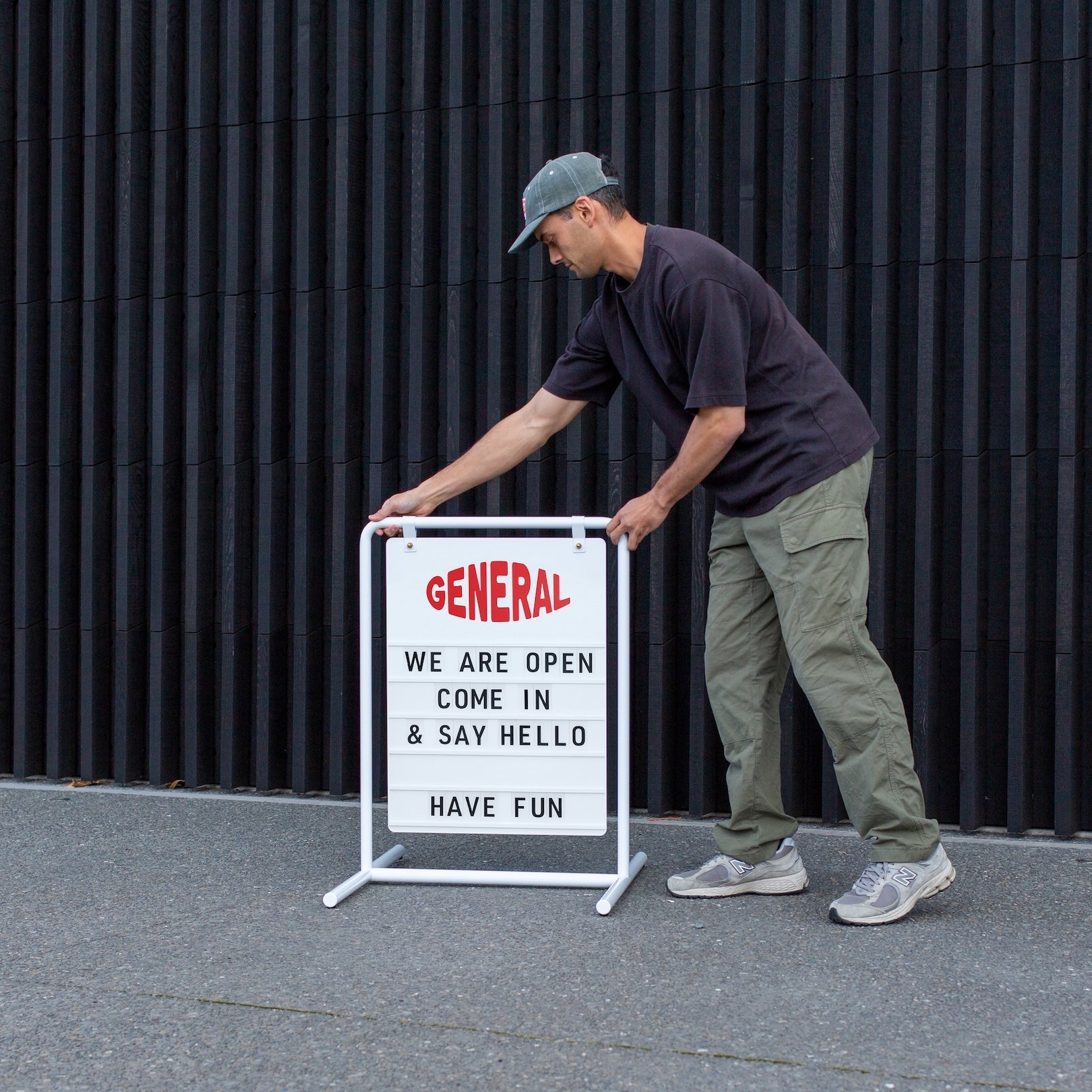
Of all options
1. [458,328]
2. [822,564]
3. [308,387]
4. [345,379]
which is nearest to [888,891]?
[822,564]

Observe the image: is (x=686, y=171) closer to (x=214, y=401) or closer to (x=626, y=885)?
(x=214, y=401)

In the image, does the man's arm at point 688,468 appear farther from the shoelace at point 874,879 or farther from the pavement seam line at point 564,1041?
the pavement seam line at point 564,1041

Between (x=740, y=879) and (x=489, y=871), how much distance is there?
0.76 m

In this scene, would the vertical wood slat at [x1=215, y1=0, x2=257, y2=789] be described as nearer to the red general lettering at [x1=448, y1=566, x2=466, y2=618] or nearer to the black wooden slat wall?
the black wooden slat wall

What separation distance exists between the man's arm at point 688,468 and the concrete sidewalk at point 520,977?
3.51ft

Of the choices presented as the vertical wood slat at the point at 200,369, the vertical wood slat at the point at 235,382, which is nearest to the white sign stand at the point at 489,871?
the vertical wood slat at the point at 235,382

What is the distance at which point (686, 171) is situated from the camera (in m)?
4.94

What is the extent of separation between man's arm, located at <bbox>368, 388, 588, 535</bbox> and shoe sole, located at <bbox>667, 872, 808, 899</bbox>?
1.32m

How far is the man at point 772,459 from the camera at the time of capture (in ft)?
11.9

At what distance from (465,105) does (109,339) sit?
1.72 m

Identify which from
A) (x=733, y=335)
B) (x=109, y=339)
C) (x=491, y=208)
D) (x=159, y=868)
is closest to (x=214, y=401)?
(x=109, y=339)

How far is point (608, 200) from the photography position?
147 inches

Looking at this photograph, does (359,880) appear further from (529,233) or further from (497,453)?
(529,233)

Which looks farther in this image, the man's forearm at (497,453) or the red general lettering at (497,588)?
the man's forearm at (497,453)
